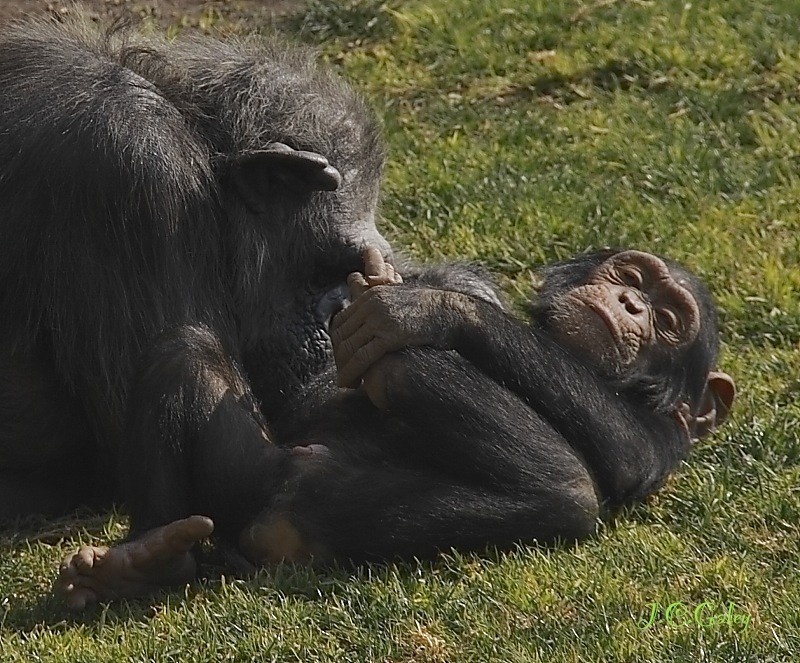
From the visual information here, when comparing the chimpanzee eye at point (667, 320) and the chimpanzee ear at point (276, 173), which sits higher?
the chimpanzee ear at point (276, 173)

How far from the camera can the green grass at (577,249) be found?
16.5 feet

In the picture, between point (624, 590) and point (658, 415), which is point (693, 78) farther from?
point (624, 590)

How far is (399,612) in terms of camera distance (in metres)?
5.16

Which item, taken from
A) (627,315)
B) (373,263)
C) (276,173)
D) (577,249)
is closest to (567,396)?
(627,315)

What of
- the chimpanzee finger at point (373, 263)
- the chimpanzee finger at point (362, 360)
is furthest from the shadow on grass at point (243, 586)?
the chimpanzee finger at point (373, 263)

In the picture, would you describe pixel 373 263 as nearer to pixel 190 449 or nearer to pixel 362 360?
pixel 362 360

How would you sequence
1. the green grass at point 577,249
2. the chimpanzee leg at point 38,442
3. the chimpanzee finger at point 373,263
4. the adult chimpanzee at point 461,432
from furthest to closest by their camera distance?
1. the chimpanzee finger at point 373,263
2. the chimpanzee leg at point 38,442
3. the adult chimpanzee at point 461,432
4. the green grass at point 577,249

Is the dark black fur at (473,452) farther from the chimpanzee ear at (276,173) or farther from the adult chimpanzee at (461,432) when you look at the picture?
the chimpanzee ear at (276,173)

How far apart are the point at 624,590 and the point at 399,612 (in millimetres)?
796

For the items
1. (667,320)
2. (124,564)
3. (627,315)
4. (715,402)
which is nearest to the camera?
(124,564)

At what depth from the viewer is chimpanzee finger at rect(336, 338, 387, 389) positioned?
5.91 m

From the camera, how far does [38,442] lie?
638 centimetres

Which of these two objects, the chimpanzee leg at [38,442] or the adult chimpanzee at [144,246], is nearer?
the adult chimpanzee at [144,246]

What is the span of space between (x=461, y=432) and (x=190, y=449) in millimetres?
995
